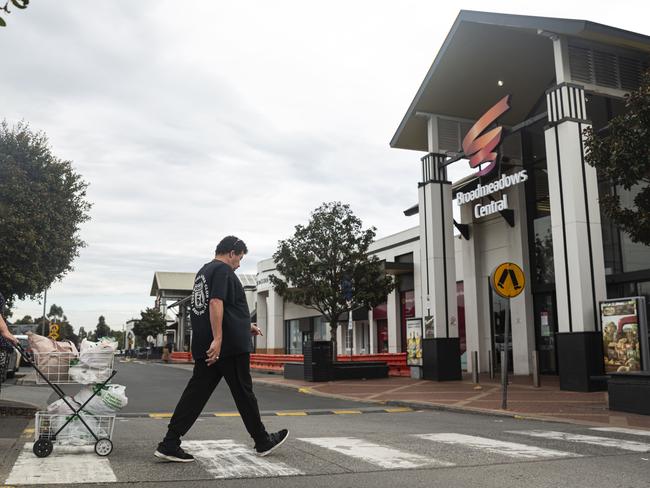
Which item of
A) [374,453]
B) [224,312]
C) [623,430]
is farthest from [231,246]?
[623,430]

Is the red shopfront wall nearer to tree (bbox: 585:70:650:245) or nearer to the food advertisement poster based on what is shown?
the food advertisement poster

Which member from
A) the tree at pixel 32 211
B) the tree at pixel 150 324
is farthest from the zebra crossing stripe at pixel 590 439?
the tree at pixel 150 324

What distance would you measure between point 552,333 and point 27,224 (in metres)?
17.5

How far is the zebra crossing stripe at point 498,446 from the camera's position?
593 centimetres

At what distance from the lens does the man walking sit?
5312mm

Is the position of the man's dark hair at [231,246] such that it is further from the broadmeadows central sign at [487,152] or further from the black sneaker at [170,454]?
the broadmeadows central sign at [487,152]

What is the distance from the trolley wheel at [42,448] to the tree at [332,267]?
17393 millimetres

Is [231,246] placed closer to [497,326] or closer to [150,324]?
[497,326]

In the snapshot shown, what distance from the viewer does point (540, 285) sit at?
68.7 feet

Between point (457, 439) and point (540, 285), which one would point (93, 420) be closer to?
point (457, 439)

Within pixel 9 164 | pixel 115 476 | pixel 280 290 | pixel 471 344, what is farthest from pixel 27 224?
pixel 115 476

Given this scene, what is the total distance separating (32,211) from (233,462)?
63.1 feet

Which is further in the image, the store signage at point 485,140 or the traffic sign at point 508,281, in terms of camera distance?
the store signage at point 485,140

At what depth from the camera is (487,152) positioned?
19422mm
